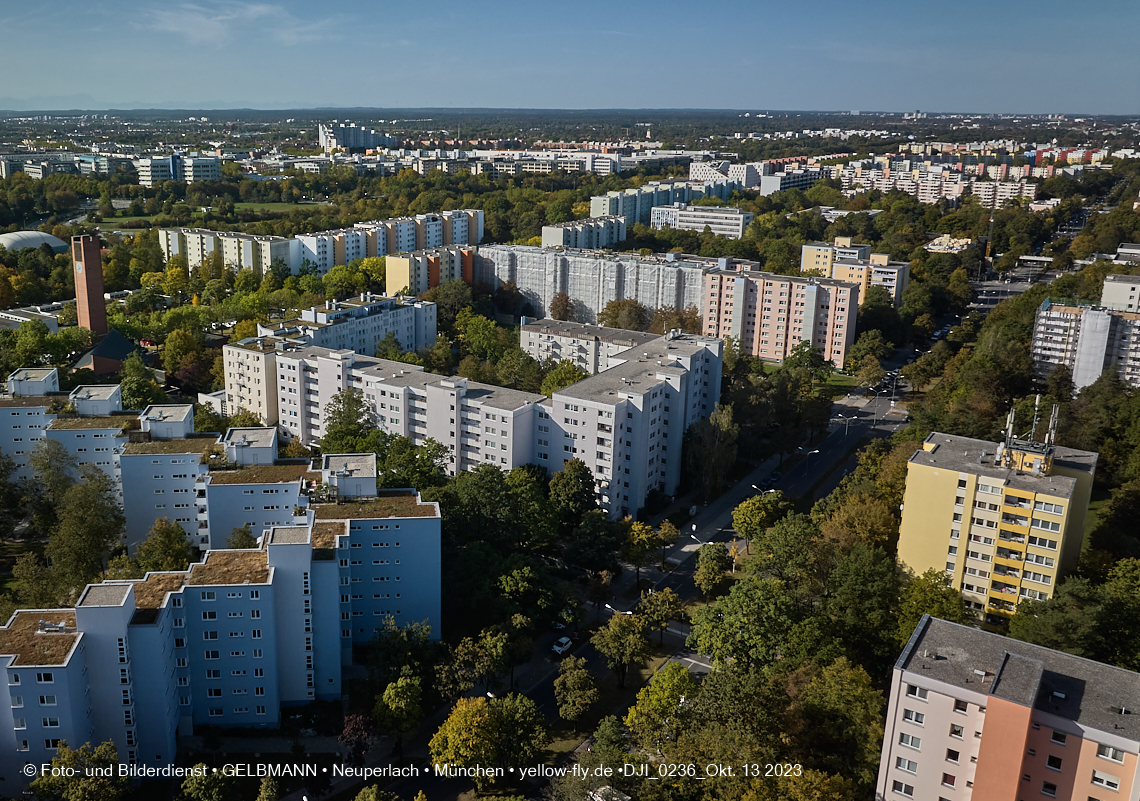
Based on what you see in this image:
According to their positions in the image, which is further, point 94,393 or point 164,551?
point 94,393

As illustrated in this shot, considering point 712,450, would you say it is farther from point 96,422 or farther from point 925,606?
point 96,422

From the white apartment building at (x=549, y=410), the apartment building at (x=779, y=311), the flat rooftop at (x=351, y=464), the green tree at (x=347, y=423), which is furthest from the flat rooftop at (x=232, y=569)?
the apartment building at (x=779, y=311)

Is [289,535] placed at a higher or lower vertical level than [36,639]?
higher

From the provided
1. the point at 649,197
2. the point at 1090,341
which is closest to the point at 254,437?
the point at 1090,341

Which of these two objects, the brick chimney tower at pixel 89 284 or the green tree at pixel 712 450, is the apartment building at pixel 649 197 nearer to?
the brick chimney tower at pixel 89 284

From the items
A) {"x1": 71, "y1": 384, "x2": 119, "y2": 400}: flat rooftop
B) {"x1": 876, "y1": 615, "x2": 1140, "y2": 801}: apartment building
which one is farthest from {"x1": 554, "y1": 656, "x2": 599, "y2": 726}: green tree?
{"x1": 71, "y1": 384, "x2": 119, "y2": 400}: flat rooftop

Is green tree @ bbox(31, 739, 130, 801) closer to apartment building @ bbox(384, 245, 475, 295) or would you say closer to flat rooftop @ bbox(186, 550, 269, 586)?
flat rooftop @ bbox(186, 550, 269, 586)

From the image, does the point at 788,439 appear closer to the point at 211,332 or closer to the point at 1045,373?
the point at 1045,373
